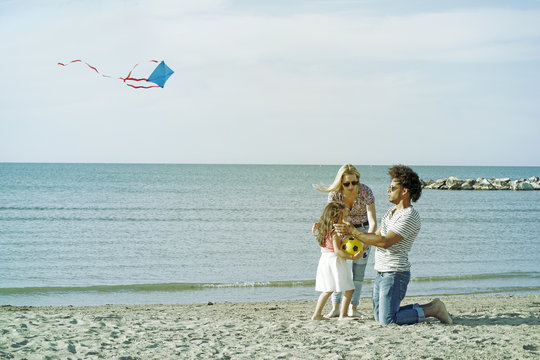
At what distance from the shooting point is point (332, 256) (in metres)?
6.29

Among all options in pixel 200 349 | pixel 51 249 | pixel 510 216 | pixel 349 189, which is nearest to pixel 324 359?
pixel 200 349

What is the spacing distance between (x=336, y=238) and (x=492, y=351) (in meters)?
1.91

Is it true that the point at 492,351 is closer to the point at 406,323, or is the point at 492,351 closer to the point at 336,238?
the point at 406,323

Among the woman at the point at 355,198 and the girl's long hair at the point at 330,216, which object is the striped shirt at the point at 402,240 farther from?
the girl's long hair at the point at 330,216

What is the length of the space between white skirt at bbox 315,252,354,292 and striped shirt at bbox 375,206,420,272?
1.31 ft

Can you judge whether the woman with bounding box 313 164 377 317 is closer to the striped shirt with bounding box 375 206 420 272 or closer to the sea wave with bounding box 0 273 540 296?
the striped shirt with bounding box 375 206 420 272

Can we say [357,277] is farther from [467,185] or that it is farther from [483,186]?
[483,186]

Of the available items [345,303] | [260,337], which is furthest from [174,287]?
[260,337]

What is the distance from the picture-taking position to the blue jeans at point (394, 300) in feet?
19.6

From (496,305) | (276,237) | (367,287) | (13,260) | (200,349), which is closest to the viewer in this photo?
(200,349)

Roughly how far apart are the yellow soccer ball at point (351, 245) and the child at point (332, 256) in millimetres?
43

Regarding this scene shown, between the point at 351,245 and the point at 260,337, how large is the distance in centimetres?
140

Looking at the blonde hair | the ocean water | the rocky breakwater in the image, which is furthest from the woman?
the rocky breakwater

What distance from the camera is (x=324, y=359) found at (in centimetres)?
501
